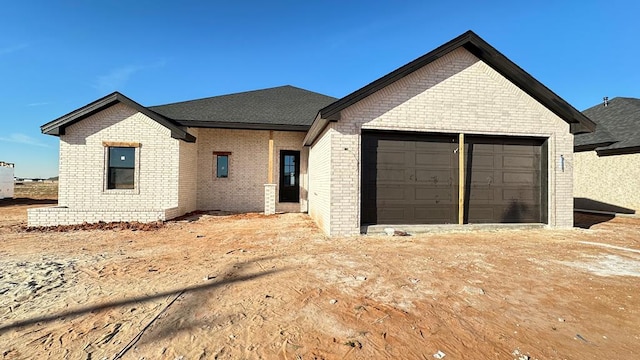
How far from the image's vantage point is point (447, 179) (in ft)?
27.2

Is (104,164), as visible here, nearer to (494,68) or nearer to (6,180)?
(494,68)

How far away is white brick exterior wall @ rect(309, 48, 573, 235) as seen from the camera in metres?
7.46

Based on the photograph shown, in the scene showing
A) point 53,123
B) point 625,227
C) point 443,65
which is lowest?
point 625,227

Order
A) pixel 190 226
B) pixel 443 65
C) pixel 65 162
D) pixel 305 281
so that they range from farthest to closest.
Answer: pixel 65 162, pixel 190 226, pixel 443 65, pixel 305 281

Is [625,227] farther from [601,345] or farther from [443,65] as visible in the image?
[601,345]

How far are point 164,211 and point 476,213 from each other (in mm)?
9999

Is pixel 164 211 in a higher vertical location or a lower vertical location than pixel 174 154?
lower

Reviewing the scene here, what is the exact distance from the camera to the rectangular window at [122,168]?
34.5ft

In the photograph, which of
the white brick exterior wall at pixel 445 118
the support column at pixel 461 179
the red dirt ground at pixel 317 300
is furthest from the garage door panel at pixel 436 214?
the white brick exterior wall at pixel 445 118

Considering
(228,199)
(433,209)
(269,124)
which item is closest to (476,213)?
(433,209)

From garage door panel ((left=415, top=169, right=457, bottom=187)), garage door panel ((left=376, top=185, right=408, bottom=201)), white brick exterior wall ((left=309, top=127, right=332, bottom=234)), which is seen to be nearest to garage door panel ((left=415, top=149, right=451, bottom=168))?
garage door panel ((left=415, top=169, right=457, bottom=187))

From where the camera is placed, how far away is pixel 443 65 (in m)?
8.15

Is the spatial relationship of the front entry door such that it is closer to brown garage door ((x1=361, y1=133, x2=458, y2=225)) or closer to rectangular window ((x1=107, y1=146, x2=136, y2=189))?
brown garage door ((x1=361, y1=133, x2=458, y2=225))

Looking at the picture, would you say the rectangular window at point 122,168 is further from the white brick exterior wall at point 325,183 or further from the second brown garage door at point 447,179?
the second brown garage door at point 447,179
